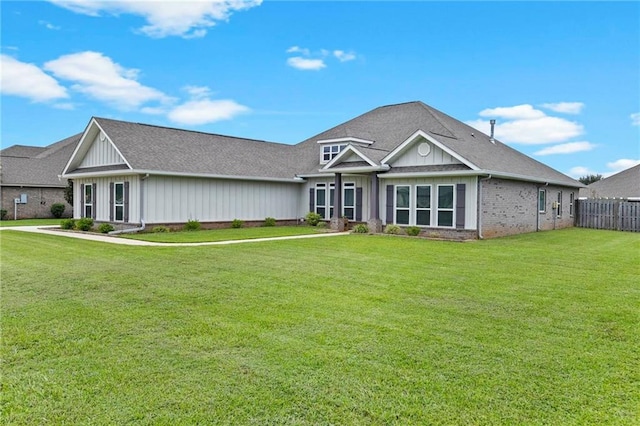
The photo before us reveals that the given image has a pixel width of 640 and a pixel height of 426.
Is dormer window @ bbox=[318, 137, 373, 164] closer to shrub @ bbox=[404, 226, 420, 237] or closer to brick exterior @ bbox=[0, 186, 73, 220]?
shrub @ bbox=[404, 226, 420, 237]

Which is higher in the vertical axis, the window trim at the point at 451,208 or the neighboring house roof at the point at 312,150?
the neighboring house roof at the point at 312,150

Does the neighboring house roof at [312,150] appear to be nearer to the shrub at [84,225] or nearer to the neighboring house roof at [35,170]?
the shrub at [84,225]

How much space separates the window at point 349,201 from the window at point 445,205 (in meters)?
4.75

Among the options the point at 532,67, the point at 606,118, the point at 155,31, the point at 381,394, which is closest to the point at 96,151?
the point at 155,31

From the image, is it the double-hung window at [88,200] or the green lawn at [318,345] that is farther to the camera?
the double-hung window at [88,200]

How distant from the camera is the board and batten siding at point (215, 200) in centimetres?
1986

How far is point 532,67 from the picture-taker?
20.3 metres

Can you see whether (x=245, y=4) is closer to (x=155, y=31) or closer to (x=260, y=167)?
(x=155, y=31)

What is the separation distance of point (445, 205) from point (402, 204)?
6.53 ft

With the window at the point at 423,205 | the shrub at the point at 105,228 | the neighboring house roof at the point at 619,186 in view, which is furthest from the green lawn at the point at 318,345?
the neighboring house roof at the point at 619,186

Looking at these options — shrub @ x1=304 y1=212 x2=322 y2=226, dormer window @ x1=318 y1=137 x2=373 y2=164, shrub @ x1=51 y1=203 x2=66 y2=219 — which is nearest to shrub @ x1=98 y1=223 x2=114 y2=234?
shrub @ x1=304 y1=212 x2=322 y2=226

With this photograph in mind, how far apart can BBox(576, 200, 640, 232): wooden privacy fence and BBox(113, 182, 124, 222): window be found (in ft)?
79.5

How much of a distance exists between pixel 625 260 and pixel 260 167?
56.0ft

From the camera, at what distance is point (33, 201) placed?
3291 cm
